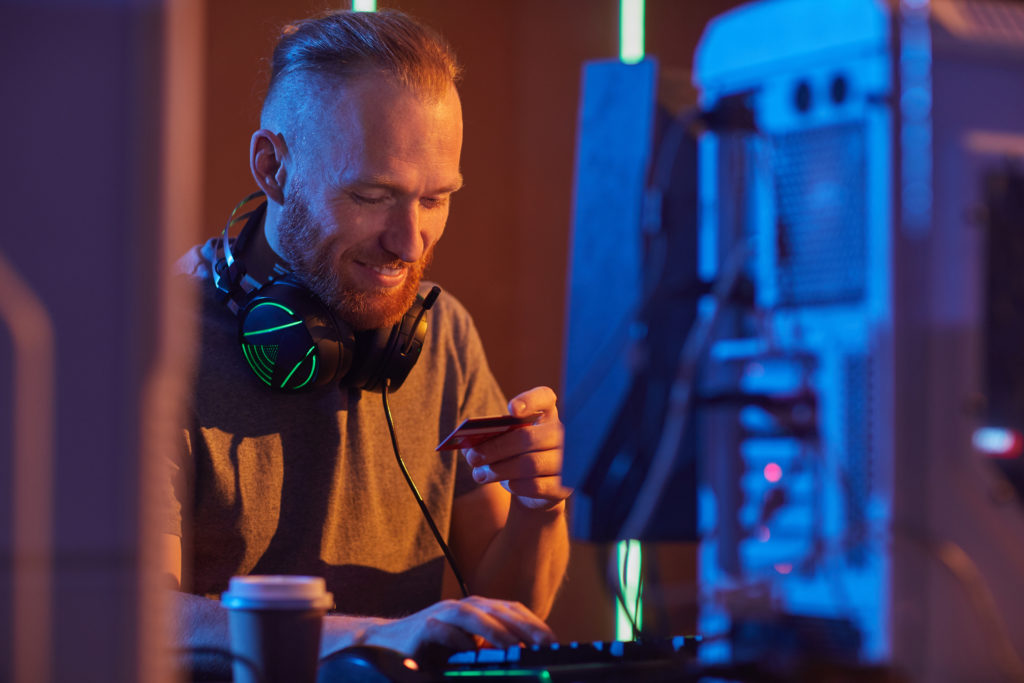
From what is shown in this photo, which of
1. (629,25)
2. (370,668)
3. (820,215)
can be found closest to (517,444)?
(370,668)

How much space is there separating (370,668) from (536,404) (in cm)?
52

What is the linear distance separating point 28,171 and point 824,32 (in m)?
0.46

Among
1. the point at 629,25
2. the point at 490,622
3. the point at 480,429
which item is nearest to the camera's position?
the point at 490,622

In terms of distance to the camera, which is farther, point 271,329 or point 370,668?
point 271,329

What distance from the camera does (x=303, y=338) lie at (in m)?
1.09

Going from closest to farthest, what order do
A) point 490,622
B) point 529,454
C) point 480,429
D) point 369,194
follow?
point 490,622, point 480,429, point 529,454, point 369,194

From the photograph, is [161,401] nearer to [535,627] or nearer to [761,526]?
[761,526]

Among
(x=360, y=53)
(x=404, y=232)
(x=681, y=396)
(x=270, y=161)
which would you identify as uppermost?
(x=360, y=53)

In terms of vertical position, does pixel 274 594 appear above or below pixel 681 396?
below

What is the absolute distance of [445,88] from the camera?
4.34ft

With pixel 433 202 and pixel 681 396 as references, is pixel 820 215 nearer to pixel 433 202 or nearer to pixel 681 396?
pixel 681 396

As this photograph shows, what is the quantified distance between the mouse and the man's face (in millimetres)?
559

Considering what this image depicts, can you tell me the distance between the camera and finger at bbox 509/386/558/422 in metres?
1.14

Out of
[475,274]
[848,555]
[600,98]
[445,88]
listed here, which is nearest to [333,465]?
[445,88]
